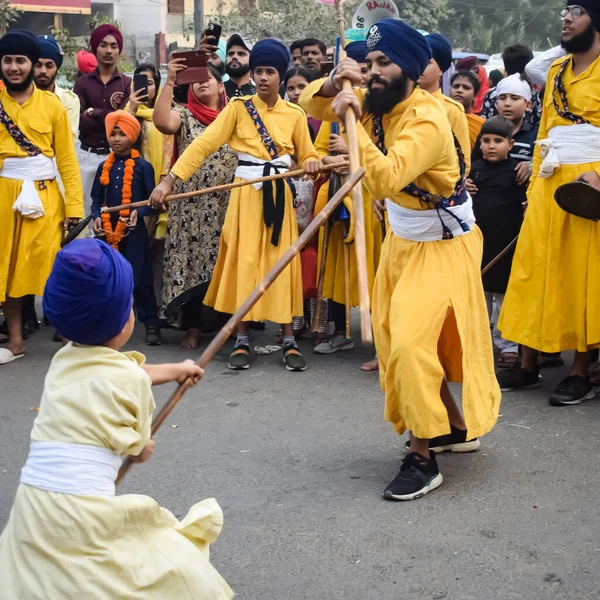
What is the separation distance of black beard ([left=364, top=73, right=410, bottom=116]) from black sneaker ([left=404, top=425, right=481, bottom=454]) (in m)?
1.62

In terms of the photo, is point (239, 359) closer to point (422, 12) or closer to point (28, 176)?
point (28, 176)

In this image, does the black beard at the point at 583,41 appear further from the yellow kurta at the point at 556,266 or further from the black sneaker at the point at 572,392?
the black sneaker at the point at 572,392

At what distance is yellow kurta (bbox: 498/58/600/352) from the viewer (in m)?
5.77

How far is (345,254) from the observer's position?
276 inches

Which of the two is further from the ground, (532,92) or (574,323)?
(532,92)

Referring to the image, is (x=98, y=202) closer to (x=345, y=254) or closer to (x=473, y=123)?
(x=345, y=254)

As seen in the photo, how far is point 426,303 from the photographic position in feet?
14.8

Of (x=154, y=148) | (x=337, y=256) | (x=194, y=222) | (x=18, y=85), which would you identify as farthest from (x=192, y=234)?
(x=18, y=85)

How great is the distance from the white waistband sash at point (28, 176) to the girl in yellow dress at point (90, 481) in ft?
13.9

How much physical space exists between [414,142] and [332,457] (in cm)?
172

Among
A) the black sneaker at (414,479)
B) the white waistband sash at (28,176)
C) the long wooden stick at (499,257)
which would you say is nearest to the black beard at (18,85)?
the white waistband sash at (28,176)

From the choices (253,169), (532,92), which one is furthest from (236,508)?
(532,92)

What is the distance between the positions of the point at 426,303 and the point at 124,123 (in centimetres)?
363

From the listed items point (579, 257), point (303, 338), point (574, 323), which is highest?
point (579, 257)
